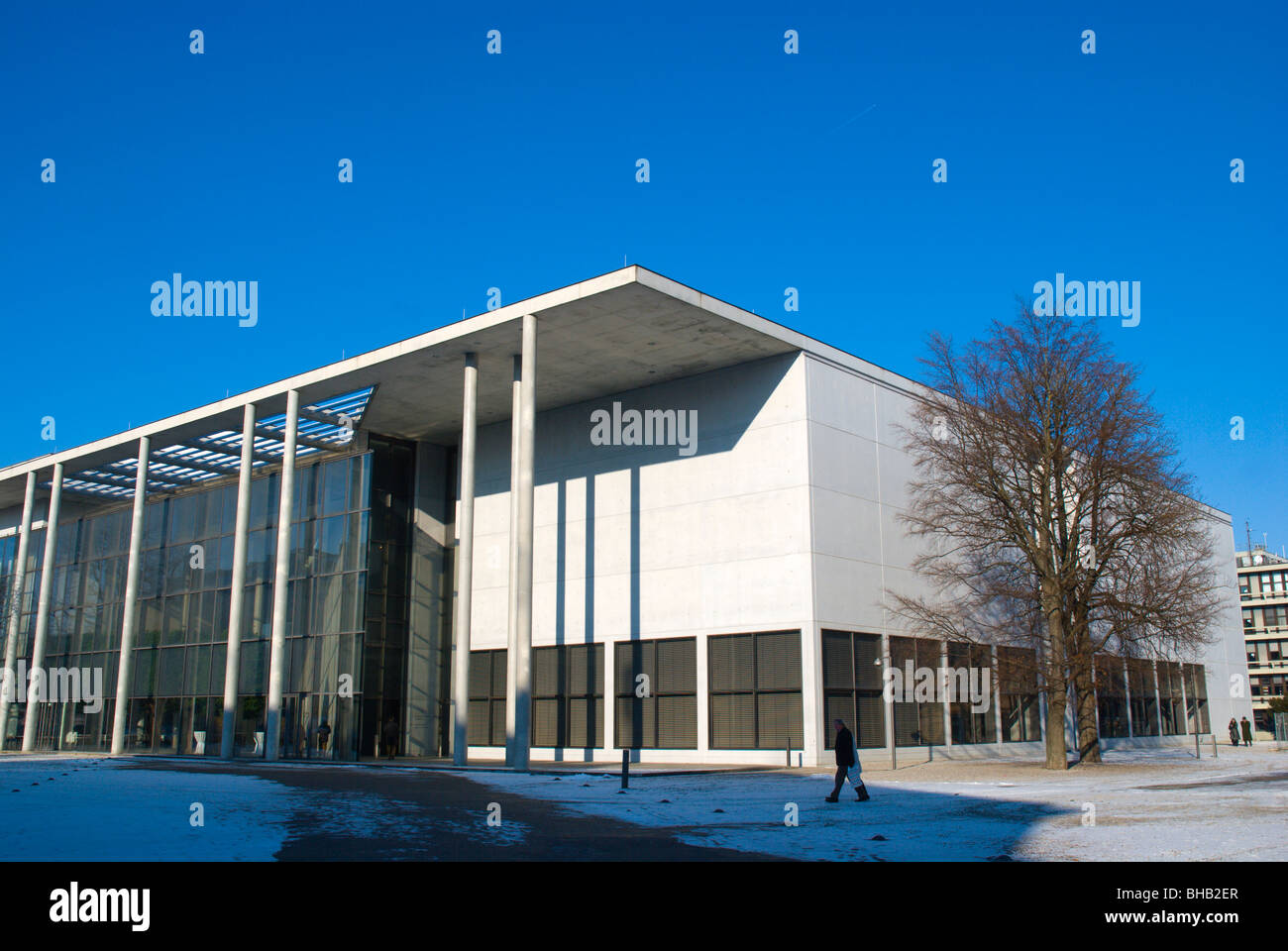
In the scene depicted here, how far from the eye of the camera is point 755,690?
3369 centimetres

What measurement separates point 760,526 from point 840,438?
392cm

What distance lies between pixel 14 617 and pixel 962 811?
48.6 metres

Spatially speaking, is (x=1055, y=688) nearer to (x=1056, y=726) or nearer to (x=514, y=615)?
(x=1056, y=726)

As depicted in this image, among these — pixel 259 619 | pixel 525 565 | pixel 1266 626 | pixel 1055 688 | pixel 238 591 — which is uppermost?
pixel 1266 626

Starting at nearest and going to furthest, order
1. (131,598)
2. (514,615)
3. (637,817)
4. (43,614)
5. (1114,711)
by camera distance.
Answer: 1. (637,817)
2. (514,615)
3. (131,598)
4. (1114,711)
5. (43,614)

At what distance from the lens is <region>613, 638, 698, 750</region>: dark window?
116 feet

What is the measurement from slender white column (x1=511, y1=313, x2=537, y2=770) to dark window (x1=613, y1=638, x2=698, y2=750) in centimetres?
595

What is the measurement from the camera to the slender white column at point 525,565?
3033 centimetres

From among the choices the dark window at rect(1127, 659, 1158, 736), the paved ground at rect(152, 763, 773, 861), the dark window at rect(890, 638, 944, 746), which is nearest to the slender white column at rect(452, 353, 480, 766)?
the paved ground at rect(152, 763, 773, 861)

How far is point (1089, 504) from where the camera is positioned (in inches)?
1250

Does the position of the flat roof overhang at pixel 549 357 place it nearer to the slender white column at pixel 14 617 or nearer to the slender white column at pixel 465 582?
the slender white column at pixel 465 582

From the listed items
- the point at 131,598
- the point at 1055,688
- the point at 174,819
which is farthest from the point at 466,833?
the point at 131,598

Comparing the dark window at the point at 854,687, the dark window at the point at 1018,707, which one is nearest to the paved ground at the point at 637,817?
the dark window at the point at 1018,707

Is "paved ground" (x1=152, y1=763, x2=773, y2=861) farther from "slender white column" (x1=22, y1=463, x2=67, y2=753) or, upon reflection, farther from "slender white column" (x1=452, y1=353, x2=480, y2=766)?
"slender white column" (x1=22, y1=463, x2=67, y2=753)
